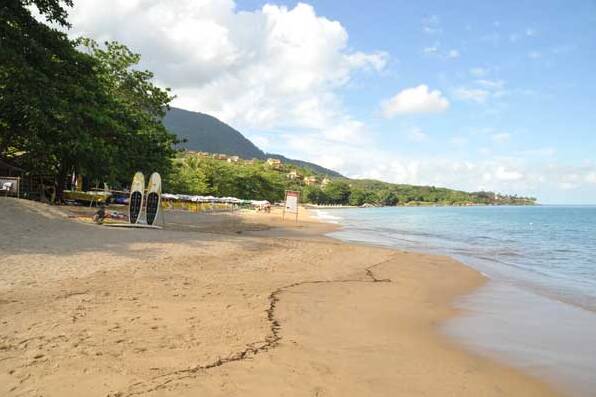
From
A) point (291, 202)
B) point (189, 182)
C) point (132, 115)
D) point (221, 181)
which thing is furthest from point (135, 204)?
point (221, 181)

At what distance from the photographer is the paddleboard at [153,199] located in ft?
67.2

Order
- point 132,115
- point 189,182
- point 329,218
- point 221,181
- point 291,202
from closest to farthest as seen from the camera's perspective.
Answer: point 132,115
point 291,202
point 329,218
point 189,182
point 221,181

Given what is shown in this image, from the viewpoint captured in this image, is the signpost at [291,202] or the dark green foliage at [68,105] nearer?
the dark green foliage at [68,105]

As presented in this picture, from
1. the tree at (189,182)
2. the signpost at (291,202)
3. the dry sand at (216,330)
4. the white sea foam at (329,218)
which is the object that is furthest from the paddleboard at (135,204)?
the tree at (189,182)

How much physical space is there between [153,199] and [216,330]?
52.6 ft

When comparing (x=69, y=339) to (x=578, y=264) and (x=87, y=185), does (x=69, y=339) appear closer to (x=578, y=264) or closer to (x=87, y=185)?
(x=578, y=264)

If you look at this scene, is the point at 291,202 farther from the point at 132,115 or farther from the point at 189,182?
the point at 189,182

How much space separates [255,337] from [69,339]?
2207 millimetres

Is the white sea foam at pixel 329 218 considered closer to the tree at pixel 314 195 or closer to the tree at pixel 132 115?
the tree at pixel 132 115

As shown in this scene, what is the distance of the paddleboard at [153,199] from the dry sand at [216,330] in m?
8.41

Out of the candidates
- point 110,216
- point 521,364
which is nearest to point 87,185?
point 110,216

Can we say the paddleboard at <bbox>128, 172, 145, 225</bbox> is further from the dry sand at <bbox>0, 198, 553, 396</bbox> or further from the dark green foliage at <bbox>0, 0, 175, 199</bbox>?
the dry sand at <bbox>0, 198, 553, 396</bbox>

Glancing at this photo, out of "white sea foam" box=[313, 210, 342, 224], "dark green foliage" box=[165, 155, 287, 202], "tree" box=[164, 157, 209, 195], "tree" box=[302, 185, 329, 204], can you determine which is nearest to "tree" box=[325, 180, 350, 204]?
"tree" box=[302, 185, 329, 204]

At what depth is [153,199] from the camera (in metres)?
20.7
